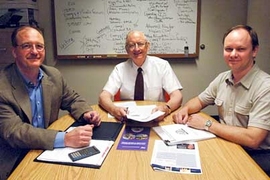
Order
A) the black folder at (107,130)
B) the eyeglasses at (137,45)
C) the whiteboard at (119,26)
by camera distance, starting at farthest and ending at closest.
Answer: the whiteboard at (119,26) → the eyeglasses at (137,45) → the black folder at (107,130)

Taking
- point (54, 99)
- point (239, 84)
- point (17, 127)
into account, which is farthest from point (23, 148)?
point (239, 84)

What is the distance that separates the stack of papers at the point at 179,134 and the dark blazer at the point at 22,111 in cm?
57

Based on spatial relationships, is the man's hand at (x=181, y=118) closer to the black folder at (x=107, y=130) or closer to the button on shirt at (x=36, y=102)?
the black folder at (x=107, y=130)

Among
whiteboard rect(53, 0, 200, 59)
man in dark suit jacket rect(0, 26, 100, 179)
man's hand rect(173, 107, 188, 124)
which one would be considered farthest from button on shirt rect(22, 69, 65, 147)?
whiteboard rect(53, 0, 200, 59)

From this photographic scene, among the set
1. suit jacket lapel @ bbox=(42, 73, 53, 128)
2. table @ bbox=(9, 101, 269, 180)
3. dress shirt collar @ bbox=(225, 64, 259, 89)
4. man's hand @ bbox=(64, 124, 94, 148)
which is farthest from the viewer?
suit jacket lapel @ bbox=(42, 73, 53, 128)

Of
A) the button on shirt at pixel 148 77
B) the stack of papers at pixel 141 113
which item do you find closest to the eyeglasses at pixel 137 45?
the button on shirt at pixel 148 77

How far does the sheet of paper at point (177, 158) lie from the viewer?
111 centimetres

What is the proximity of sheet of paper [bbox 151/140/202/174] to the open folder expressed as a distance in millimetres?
240

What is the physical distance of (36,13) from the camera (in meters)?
3.26

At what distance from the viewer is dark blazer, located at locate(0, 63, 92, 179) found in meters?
1.33

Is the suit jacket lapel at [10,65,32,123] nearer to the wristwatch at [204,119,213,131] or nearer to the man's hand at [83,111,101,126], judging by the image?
the man's hand at [83,111,101,126]

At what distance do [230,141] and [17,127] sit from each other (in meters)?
1.13

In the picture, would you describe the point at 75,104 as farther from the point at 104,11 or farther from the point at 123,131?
the point at 104,11

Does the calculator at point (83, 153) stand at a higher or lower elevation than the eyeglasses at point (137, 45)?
lower
